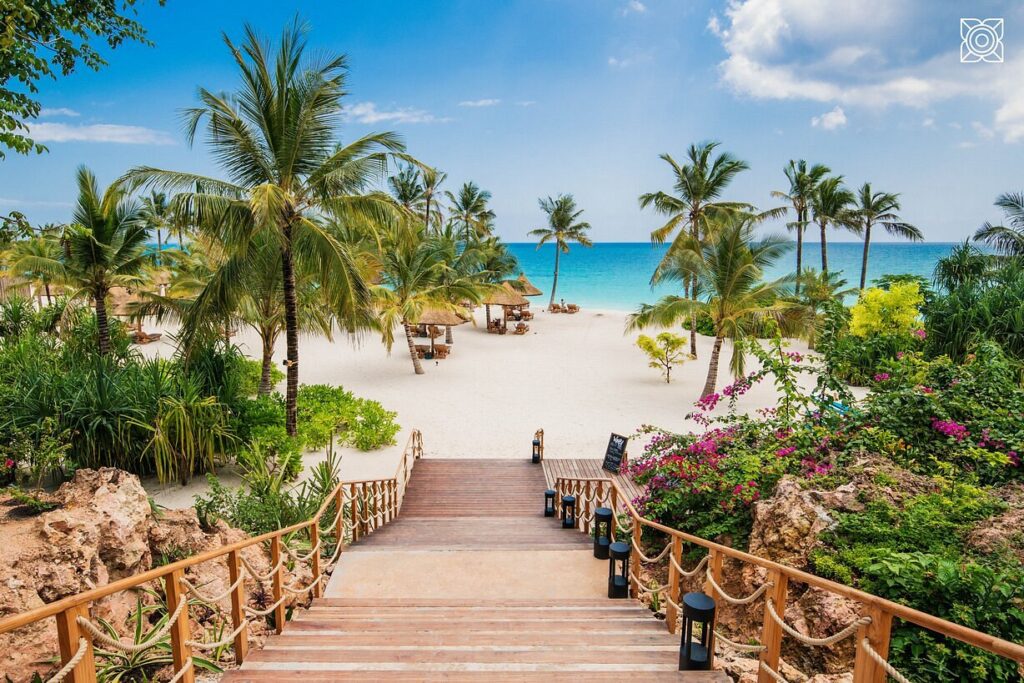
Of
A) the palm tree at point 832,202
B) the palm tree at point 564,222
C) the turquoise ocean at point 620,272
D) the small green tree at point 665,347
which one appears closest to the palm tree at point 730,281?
the small green tree at point 665,347

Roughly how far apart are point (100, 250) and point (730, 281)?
16.3m

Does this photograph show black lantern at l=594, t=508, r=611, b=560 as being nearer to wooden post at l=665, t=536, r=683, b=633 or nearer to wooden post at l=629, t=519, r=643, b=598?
wooden post at l=629, t=519, r=643, b=598

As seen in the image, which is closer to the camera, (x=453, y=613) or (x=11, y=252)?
(x=453, y=613)

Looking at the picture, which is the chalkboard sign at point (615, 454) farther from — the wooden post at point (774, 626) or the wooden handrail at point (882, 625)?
the wooden post at point (774, 626)

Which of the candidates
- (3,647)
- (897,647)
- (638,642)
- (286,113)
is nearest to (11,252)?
(286,113)

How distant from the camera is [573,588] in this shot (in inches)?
226

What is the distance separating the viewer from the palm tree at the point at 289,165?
9477mm

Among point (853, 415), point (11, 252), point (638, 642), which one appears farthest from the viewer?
point (11, 252)

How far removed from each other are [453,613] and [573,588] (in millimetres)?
1700

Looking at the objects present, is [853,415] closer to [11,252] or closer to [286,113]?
[286,113]

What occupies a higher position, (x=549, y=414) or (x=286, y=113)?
(x=286, y=113)

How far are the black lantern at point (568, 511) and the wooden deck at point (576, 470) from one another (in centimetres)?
187

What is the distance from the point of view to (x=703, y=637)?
3.24 meters

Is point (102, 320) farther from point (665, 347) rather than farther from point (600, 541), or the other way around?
point (665, 347)
